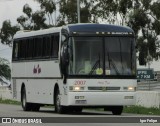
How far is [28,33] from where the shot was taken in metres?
33.5

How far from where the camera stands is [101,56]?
28203mm

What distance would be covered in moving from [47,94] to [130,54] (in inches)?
172

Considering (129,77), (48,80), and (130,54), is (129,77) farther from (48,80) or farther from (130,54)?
(48,80)

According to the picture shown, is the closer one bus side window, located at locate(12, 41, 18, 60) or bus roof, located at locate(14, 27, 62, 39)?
→ bus roof, located at locate(14, 27, 62, 39)

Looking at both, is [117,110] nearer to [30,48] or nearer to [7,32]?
[30,48]

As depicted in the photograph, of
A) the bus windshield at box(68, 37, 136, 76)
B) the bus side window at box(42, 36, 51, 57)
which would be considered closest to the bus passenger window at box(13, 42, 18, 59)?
the bus side window at box(42, 36, 51, 57)

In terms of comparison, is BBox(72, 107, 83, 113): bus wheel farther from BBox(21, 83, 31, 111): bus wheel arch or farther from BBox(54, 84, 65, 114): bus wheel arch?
BBox(21, 83, 31, 111): bus wheel arch

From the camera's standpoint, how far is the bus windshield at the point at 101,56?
91.7 feet

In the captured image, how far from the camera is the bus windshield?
1100 inches

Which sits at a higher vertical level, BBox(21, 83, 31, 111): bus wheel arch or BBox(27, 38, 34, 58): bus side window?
BBox(27, 38, 34, 58): bus side window

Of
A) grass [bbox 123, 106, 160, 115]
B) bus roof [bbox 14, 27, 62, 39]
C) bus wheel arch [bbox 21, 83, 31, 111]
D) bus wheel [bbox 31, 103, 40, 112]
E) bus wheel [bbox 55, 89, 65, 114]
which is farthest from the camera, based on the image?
bus wheel [bbox 31, 103, 40, 112]

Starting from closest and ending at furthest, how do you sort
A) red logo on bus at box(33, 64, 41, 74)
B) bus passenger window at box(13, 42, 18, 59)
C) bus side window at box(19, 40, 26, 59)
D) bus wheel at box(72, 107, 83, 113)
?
bus wheel at box(72, 107, 83, 113) < red logo on bus at box(33, 64, 41, 74) < bus side window at box(19, 40, 26, 59) < bus passenger window at box(13, 42, 18, 59)

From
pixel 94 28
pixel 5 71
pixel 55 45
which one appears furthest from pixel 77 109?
pixel 5 71

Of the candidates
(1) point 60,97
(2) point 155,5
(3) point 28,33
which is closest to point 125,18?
(2) point 155,5
